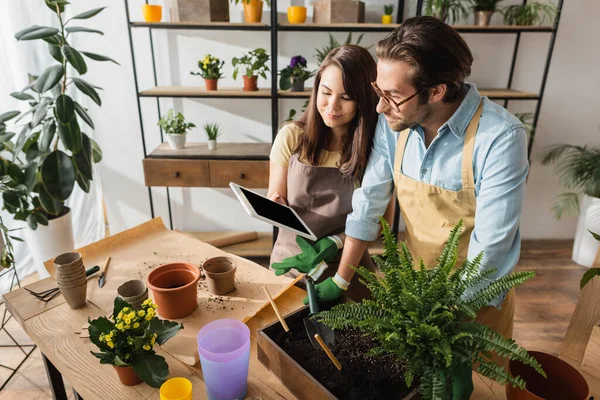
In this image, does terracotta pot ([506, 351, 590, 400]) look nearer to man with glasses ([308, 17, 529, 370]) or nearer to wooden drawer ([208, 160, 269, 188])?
man with glasses ([308, 17, 529, 370])

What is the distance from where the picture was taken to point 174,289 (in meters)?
0.99

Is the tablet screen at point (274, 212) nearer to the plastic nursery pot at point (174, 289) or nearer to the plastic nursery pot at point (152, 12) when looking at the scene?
the plastic nursery pot at point (174, 289)

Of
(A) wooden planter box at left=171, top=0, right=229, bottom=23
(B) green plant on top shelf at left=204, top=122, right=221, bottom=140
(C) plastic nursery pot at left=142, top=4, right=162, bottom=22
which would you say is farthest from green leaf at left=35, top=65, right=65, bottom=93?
(B) green plant on top shelf at left=204, top=122, right=221, bottom=140

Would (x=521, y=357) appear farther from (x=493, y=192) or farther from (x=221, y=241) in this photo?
(x=221, y=241)

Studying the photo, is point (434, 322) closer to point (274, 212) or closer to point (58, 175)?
point (274, 212)

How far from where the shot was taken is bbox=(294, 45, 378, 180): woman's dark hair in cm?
123

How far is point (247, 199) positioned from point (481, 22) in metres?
2.18

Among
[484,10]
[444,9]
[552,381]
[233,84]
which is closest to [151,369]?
[552,381]

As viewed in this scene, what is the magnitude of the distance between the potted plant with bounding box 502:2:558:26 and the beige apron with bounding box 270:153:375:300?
200 cm

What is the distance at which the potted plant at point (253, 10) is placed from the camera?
2457mm

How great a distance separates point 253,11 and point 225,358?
2.24 meters

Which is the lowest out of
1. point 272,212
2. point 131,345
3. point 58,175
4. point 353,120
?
point 58,175

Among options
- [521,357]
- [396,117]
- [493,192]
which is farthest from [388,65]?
[521,357]

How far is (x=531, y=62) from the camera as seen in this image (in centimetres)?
286
